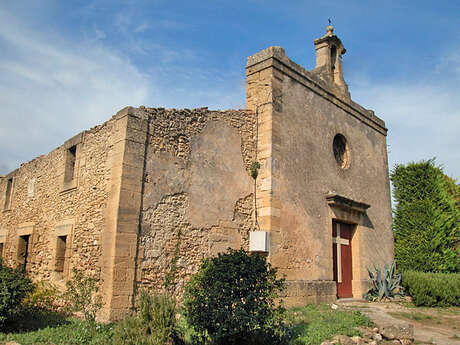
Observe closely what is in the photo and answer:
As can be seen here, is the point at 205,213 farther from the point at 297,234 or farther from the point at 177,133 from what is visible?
the point at 297,234

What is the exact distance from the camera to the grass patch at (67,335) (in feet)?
19.4

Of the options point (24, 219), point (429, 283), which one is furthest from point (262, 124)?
point (24, 219)

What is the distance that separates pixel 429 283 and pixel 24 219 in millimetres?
11096

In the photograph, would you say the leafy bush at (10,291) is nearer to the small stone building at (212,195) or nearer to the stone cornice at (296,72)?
the small stone building at (212,195)

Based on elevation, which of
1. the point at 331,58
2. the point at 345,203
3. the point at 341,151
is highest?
the point at 331,58

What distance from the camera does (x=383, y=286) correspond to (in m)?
11.3

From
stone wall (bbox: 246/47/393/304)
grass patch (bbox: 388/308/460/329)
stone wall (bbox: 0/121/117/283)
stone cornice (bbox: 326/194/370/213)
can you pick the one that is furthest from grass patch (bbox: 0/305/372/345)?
stone cornice (bbox: 326/194/370/213)

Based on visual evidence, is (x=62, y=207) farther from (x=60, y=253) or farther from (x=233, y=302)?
(x=233, y=302)

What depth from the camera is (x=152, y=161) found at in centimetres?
791

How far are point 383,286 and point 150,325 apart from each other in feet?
26.8

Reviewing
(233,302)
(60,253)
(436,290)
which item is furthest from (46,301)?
(436,290)

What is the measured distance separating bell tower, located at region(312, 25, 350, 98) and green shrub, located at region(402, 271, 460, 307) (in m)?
5.65

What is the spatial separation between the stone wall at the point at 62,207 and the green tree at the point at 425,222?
10.1 meters

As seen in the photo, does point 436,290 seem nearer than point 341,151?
Yes
